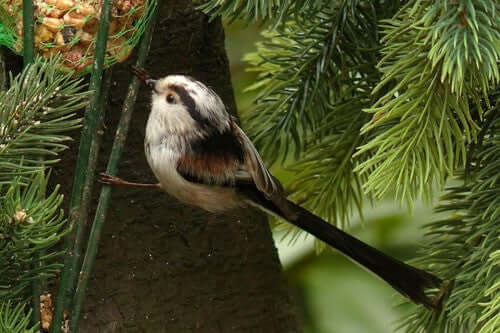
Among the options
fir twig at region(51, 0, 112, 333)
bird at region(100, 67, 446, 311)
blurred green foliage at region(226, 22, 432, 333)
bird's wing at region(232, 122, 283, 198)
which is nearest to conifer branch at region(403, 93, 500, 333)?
bird at region(100, 67, 446, 311)

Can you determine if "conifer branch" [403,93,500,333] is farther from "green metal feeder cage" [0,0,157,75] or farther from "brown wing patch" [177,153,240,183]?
"green metal feeder cage" [0,0,157,75]

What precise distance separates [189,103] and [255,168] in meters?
0.14

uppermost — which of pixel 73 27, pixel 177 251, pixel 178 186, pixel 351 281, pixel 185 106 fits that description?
pixel 73 27

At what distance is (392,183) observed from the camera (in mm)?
987

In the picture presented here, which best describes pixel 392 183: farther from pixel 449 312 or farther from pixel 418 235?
pixel 418 235

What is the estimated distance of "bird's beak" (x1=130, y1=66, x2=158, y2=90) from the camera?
3.87 feet

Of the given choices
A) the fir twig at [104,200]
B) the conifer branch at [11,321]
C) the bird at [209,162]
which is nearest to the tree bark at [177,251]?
the bird at [209,162]

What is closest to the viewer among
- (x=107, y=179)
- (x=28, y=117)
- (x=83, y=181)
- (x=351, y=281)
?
(x=28, y=117)

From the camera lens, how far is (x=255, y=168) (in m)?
1.33

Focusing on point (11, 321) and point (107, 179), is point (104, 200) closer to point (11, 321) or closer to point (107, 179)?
point (107, 179)

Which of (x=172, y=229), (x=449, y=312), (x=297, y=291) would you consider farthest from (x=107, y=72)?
(x=297, y=291)

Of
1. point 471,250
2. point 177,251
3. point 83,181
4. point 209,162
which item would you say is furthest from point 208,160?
point 471,250

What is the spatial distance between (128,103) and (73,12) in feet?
0.44

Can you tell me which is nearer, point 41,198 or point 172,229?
point 41,198
